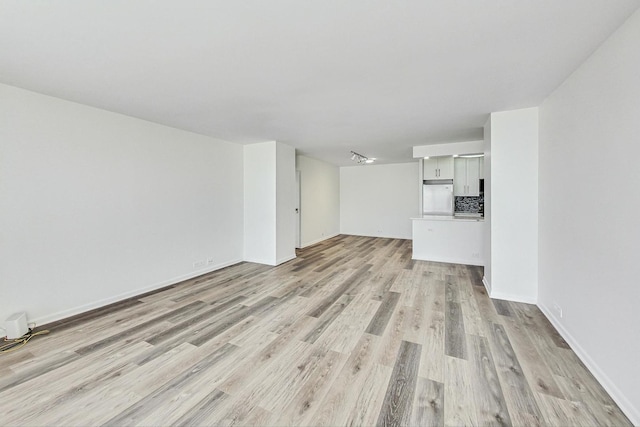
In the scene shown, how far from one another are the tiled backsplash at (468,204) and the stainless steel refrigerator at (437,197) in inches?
19.8

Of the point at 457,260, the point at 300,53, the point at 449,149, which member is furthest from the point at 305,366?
the point at 449,149

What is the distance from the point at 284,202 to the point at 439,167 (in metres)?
3.94

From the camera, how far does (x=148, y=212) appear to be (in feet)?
12.4

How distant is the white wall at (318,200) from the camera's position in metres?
7.14

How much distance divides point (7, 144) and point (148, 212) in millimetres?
1508

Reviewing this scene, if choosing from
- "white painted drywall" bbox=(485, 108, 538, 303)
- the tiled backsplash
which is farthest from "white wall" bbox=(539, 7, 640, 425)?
the tiled backsplash

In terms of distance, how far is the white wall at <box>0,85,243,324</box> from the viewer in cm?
262

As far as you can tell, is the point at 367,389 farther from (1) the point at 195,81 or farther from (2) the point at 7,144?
(2) the point at 7,144

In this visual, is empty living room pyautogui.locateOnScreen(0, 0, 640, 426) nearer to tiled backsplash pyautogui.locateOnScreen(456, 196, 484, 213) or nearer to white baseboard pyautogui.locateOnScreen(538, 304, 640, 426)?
white baseboard pyautogui.locateOnScreen(538, 304, 640, 426)

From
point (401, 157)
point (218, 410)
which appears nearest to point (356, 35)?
point (218, 410)

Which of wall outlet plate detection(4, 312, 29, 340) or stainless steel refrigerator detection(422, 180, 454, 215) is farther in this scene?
stainless steel refrigerator detection(422, 180, 454, 215)

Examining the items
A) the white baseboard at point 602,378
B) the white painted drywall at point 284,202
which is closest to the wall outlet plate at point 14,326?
the white painted drywall at point 284,202

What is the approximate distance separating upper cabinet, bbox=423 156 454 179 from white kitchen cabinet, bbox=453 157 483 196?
0.18 m

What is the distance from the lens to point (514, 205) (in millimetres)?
3334
